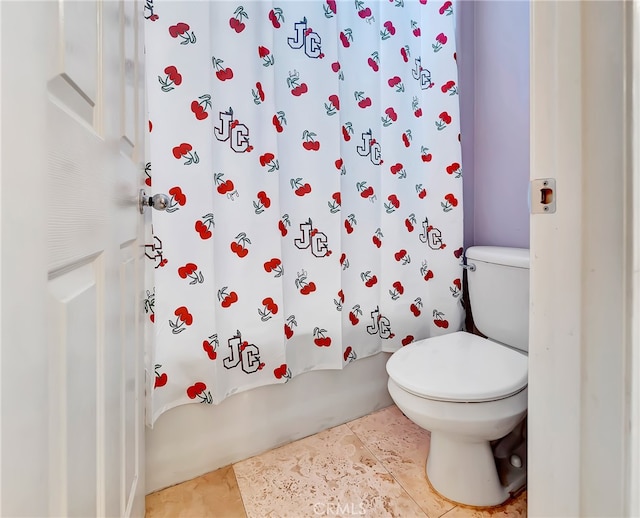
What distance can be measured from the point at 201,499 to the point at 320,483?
0.37m

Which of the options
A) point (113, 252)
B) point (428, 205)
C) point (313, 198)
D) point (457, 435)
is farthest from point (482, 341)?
point (113, 252)

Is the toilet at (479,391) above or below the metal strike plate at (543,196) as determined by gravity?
below

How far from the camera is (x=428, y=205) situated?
138 centimetres

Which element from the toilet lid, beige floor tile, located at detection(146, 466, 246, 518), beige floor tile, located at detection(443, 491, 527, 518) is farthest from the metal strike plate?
beige floor tile, located at detection(146, 466, 246, 518)

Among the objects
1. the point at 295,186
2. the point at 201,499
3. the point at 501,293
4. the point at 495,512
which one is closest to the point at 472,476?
the point at 495,512

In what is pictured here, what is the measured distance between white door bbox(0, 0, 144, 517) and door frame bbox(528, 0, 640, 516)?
24.5 inches

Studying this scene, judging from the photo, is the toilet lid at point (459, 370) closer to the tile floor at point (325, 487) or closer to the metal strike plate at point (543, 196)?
the tile floor at point (325, 487)

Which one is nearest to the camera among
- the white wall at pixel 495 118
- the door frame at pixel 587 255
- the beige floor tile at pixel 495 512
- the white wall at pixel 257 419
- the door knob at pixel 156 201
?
the door frame at pixel 587 255

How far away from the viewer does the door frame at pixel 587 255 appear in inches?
14.9

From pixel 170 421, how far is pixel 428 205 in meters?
1.28

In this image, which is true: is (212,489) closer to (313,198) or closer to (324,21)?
(313,198)

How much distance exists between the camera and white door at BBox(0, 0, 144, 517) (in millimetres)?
272

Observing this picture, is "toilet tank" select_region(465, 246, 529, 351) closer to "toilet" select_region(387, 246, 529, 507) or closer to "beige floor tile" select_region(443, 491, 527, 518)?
"toilet" select_region(387, 246, 529, 507)

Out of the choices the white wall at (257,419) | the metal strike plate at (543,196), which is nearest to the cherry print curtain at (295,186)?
the white wall at (257,419)
